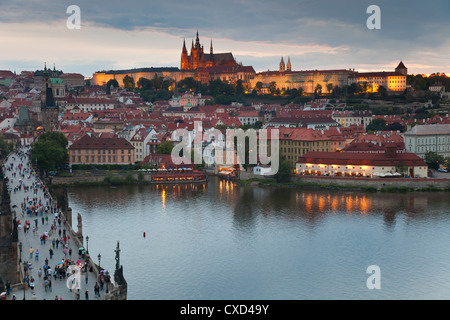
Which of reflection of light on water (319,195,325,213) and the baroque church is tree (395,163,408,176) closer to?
reflection of light on water (319,195,325,213)

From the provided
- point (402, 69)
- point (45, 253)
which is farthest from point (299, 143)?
point (402, 69)

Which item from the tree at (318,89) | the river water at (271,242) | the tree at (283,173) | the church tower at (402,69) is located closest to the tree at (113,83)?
the tree at (318,89)

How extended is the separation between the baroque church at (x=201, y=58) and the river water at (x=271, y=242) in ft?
181

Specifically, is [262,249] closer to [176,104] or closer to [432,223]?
[432,223]

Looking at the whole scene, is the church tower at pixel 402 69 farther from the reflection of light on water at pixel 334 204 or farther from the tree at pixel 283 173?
the reflection of light on water at pixel 334 204

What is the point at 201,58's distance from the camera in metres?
79.8

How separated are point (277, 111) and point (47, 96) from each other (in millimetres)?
17577

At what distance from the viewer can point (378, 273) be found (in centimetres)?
1341

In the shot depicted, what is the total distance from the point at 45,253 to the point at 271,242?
5772 millimetres

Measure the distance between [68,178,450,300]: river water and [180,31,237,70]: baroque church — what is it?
2168 inches

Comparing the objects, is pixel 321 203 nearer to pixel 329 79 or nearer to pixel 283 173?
pixel 283 173

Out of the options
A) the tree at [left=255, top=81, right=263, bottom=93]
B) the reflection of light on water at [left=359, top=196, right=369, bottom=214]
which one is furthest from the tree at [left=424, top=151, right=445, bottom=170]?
the tree at [left=255, top=81, right=263, bottom=93]

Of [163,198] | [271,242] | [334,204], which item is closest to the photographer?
[271,242]

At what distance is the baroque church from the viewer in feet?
257
